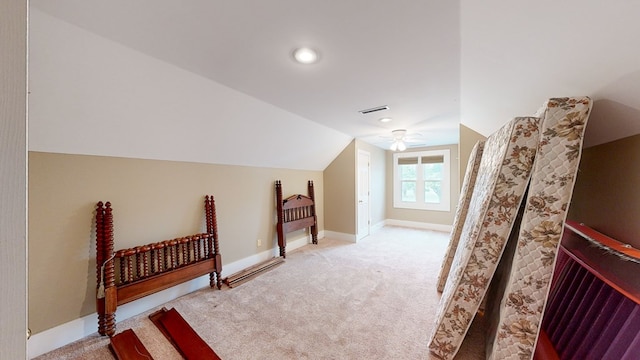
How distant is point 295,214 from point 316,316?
220 cm

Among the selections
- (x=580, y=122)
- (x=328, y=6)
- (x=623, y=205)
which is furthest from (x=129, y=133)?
(x=623, y=205)

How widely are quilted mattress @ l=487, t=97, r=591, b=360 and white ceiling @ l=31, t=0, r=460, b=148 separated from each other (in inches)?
31.0

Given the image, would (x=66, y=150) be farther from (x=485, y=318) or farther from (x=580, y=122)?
(x=485, y=318)

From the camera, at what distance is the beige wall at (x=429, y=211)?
5551mm

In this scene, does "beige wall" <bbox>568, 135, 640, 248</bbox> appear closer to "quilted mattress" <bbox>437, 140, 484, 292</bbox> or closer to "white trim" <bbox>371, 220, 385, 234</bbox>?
"quilted mattress" <bbox>437, 140, 484, 292</bbox>

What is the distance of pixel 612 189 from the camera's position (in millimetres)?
1386

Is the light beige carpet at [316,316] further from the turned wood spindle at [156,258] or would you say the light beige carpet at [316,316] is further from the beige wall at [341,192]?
the beige wall at [341,192]

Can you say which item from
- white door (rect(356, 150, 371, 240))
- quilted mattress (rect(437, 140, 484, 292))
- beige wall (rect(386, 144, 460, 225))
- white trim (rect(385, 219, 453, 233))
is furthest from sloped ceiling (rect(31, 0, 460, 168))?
white trim (rect(385, 219, 453, 233))

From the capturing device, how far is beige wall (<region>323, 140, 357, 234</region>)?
480 cm

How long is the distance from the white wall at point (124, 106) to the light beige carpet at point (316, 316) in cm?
168

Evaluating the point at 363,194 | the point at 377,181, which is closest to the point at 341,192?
the point at 363,194

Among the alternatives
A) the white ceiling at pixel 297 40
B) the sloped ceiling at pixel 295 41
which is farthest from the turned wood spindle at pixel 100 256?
the white ceiling at pixel 297 40

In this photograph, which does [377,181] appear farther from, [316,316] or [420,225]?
[316,316]

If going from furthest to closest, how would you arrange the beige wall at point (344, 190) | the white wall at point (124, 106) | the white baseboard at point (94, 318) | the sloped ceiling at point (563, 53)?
1. the beige wall at point (344, 190)
2. the white baseboard at point (94, 318)
3. the white wall at point (124, 106)
4. the sloped ceiling at point (563, 53)
